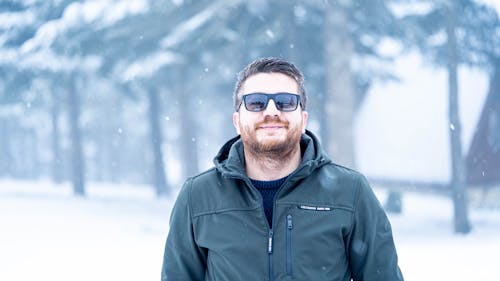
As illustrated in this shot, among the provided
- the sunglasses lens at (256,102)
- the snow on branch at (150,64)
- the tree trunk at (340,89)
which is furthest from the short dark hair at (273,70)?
the snow on branch at (150,64)

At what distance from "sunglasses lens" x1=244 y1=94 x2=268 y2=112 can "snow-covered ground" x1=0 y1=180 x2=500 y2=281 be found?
744 centimetres

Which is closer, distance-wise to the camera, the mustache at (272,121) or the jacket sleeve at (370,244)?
the jacket sleeve at (370,244)

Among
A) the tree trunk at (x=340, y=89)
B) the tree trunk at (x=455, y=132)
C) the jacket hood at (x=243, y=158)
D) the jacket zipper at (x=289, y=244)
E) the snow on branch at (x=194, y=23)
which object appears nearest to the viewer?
the jacket zipper at (x=289, y=244)

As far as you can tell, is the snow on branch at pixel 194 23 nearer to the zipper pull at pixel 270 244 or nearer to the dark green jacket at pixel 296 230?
the dark green jacket at pixel 296 230

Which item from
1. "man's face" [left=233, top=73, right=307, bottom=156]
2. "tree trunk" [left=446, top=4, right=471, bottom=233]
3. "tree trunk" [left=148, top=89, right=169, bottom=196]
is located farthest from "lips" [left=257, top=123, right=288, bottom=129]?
"tree trunk" [left=148, top=89, right=169, bottom=196]

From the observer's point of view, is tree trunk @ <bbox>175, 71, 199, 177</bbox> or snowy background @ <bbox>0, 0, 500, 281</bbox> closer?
snowy background @ <bbox>0, 0, 500, 281</bbox>

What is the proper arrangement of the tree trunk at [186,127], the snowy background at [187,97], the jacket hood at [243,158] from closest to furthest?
the jacket hood at [243,158] → the snowy background at [187,97] → the tree trunk at [186,127]

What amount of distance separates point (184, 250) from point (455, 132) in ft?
51.9

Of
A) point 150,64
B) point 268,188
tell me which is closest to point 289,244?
point 268,188

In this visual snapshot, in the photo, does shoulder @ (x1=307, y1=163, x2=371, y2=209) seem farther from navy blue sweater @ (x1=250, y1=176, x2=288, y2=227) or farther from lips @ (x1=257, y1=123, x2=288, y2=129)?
lips @ (x1=257, y1=123, x2=288, y2=129)

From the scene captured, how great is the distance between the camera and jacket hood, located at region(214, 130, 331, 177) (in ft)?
9.82

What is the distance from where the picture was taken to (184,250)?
122 inches

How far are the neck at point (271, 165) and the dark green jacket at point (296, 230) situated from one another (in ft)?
0.27

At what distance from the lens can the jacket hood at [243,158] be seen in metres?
2.99
